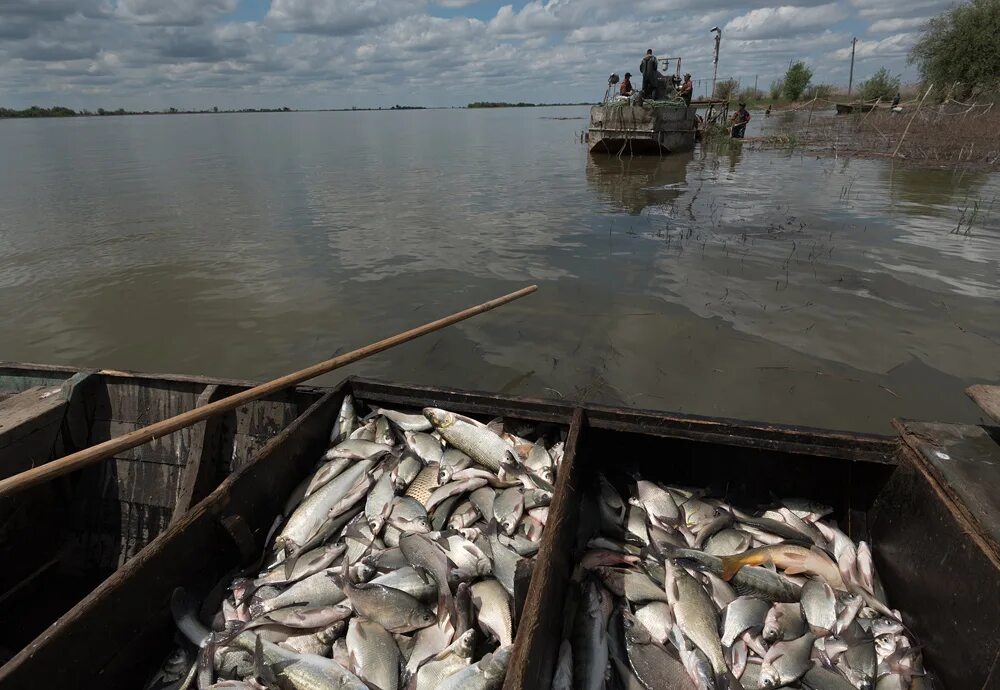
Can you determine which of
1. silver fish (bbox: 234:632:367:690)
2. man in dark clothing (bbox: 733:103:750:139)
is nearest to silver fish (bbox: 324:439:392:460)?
silver fish (bbox: 234:632:367:690)

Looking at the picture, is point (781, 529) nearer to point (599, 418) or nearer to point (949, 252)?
point (599, 418)

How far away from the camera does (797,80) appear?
75875 mm

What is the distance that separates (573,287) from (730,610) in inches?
261

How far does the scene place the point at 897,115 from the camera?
3400 centimetres

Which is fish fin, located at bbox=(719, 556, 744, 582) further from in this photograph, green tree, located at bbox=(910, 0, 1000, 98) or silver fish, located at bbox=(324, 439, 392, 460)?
green tree, located at bbox=(910, 0, 1000, 98)

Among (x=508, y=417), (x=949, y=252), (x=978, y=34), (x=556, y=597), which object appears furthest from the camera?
(x=978, y=34)

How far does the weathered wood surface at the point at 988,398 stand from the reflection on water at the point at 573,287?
2.26 metres

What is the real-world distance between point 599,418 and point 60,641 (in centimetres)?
291

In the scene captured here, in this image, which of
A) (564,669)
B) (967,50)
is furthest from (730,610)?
(967,50)

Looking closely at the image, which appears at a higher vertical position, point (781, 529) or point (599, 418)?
point (599, 418)

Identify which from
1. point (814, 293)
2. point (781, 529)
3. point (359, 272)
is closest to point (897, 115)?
point (814, 293)

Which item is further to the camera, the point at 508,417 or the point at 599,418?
the point at 508,417

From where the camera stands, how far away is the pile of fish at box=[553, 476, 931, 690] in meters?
2.54

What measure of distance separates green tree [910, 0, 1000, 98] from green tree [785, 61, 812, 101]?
3817 centimetres
